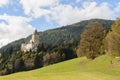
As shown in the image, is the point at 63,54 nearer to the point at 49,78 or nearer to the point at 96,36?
the point at 96,36

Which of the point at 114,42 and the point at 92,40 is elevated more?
the point at 92,40

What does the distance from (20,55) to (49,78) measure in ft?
526

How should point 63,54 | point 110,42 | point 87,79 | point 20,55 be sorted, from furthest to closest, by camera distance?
point 20,55, point 63,54, point 110,42, point 87,79

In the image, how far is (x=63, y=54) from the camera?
174m

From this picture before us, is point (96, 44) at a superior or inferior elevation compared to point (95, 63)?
superior

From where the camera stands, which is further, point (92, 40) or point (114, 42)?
point (92, 40)

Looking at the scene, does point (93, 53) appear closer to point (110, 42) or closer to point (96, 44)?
point (96, 44)

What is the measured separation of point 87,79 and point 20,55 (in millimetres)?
161535

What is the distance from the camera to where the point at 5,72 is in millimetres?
178750

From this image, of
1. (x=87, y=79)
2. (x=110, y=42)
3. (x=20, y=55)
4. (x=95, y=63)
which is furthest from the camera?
(x=20, y=55)

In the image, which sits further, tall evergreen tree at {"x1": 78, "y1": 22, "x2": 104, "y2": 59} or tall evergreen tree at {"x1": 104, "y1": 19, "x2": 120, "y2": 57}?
tall evergreen tree at {"x1": 78, "y1": 22, "x2": 104, "y2": 59}

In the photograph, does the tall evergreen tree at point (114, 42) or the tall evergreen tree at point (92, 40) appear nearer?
the tall evergreen tree at point (114, 42)

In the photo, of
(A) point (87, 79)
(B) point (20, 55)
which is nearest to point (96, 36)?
(A) point (87, 79)

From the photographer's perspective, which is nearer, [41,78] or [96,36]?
[41,78]
